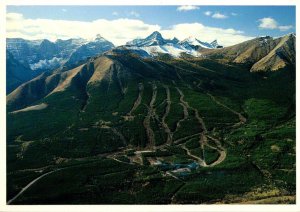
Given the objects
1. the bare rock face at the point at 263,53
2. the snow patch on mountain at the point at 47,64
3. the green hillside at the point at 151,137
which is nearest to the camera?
the green hillside at the point at 151,137

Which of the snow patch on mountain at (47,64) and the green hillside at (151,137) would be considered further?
the snow patch on mountain at (47,64)

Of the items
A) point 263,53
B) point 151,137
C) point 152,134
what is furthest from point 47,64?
point 151,137

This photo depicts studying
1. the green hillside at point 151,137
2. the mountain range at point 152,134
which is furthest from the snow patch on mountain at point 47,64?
the green hillside at point 151,137

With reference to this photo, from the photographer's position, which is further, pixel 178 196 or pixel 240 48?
pixel 240 48

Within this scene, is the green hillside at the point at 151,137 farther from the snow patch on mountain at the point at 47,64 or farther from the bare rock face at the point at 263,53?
the snow patch on mountain at the point at 47,64

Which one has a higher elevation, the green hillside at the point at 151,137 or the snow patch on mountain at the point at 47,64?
the snow patch on mountain at the point at 47,64

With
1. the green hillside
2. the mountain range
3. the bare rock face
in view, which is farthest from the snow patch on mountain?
the green hillside

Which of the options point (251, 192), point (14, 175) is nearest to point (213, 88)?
point (251, 192)

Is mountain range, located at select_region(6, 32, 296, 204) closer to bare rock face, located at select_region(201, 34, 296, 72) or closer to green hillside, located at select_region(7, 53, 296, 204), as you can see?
green hillside, located at select_region(7, 53, 296, 204)

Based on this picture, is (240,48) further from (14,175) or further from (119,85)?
(14,175)

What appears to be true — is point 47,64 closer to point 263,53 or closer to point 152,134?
point 263,53

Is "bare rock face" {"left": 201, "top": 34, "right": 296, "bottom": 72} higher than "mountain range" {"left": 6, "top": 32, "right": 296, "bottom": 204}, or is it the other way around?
"bare rock face" {"left": 201, "top": 34, "right": 296, "bottom": 72}
